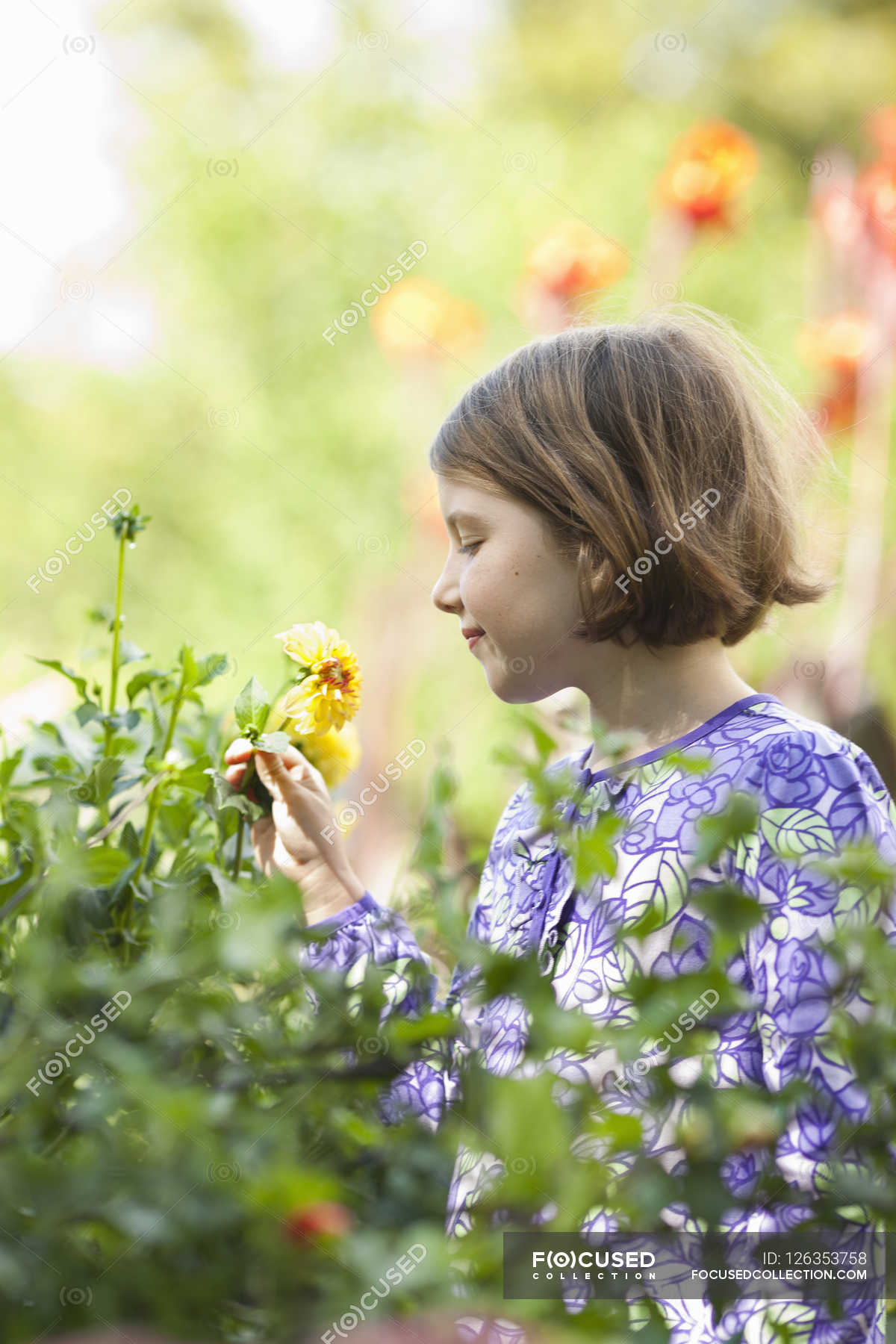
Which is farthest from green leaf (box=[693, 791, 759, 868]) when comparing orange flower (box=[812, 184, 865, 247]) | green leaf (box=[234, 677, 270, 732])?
orange flower (box=[812, 184, 865, 247])

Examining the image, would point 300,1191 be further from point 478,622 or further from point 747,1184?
point 478,622

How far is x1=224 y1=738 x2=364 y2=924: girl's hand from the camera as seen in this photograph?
70cm

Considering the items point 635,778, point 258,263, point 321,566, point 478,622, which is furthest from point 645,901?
point 258,263

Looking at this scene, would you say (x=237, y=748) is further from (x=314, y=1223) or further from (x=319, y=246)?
(x=319, y=246)

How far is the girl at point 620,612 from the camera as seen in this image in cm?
66

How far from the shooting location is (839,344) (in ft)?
6.57

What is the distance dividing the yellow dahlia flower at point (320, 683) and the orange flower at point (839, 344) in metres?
1.61

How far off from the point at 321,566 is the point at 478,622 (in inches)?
119

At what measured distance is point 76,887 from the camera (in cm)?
52

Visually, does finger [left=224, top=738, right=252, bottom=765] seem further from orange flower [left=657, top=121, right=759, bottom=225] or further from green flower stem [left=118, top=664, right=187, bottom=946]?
orange flower [left=657, top=121, right=759, bottom=225]

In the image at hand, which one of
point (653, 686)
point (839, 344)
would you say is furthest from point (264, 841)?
point (839, 344)

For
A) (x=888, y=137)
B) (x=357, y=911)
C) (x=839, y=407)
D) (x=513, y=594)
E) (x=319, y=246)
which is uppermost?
(x=319, y=246)

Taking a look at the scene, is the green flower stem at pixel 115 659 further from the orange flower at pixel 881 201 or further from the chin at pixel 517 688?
the orange flower at pixel 881 201

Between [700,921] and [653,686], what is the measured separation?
0.73 ft
